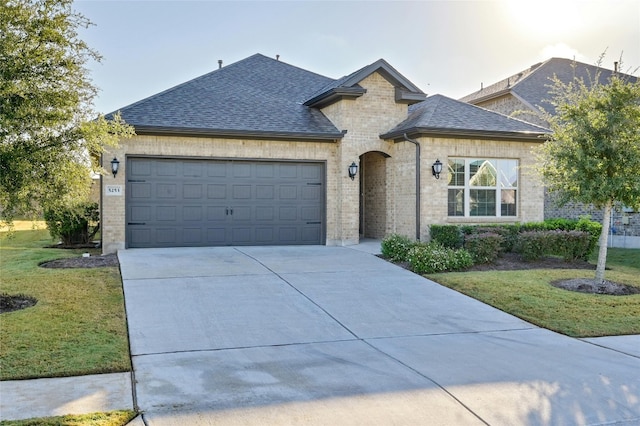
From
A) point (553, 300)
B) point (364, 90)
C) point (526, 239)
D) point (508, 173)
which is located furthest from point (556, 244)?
point (364, 90)

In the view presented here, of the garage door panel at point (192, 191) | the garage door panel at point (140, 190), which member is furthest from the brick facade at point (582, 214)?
the garage door panel at point (140, 190)

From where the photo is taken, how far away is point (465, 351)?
267 inches

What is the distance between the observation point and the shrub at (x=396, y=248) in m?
13.1

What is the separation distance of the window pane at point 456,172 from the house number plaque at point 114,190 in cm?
883

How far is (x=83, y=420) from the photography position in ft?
14.6

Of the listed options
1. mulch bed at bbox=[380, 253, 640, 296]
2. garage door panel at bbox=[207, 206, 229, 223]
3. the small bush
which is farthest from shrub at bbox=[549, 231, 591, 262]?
garage door panel at bbox=[207, 206, 229, 223]

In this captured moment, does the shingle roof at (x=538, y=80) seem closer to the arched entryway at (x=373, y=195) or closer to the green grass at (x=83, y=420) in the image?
the arched entryway at (x=373, y=195)

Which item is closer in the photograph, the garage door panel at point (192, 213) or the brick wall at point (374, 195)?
the garage door panel at point (192, 213)

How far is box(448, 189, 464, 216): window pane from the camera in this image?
50.8 ft

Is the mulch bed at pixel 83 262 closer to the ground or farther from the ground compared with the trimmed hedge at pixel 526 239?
closer to the ground

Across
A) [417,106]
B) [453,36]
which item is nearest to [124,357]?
[453,36]

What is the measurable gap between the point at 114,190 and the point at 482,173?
998 cm

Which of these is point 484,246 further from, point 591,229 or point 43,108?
point 43,108

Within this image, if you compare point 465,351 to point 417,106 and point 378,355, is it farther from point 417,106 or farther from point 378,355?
point 417,106
